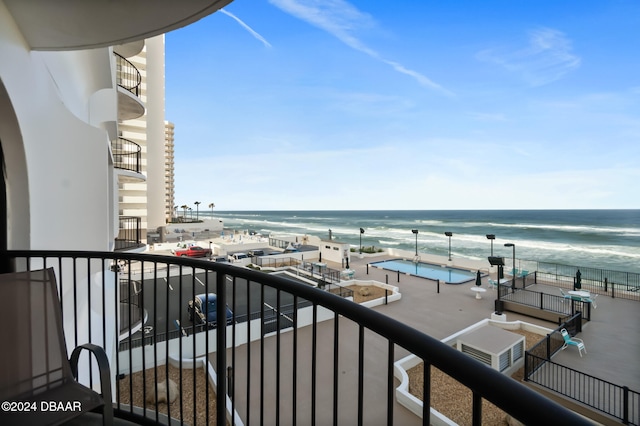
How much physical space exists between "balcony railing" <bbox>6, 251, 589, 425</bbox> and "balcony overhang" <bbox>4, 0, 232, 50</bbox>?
5.66 feet

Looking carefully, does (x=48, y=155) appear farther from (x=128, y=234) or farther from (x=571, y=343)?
(x=128, y=234)

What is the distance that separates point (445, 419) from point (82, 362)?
5.77 m

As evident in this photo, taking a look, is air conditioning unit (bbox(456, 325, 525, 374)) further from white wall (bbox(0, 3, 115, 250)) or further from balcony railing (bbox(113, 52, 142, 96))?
balcony railing (bbox(113, 52, 142, 96))

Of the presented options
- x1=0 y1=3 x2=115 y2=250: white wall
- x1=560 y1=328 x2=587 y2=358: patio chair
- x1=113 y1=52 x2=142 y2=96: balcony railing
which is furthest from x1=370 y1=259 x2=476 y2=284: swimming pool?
x1=0 y1=3 x2=115 y2=250: white wall

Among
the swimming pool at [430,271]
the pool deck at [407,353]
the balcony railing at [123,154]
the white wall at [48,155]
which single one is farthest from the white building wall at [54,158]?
the swimming pool at [430,271]

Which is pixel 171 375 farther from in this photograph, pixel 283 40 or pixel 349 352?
pixel 283 40

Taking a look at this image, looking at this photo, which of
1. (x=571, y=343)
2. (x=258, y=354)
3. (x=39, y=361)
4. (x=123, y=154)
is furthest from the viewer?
(x=123, y=154)

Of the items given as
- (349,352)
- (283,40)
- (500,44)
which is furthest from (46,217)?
(500,44)

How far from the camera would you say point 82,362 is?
14.9ft

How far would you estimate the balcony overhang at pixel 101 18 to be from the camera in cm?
229

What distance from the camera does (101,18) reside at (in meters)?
2.45

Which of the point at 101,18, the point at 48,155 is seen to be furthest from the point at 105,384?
the point at 48,155

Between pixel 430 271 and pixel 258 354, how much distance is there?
44.0 ft

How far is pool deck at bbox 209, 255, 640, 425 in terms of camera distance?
259 inches
